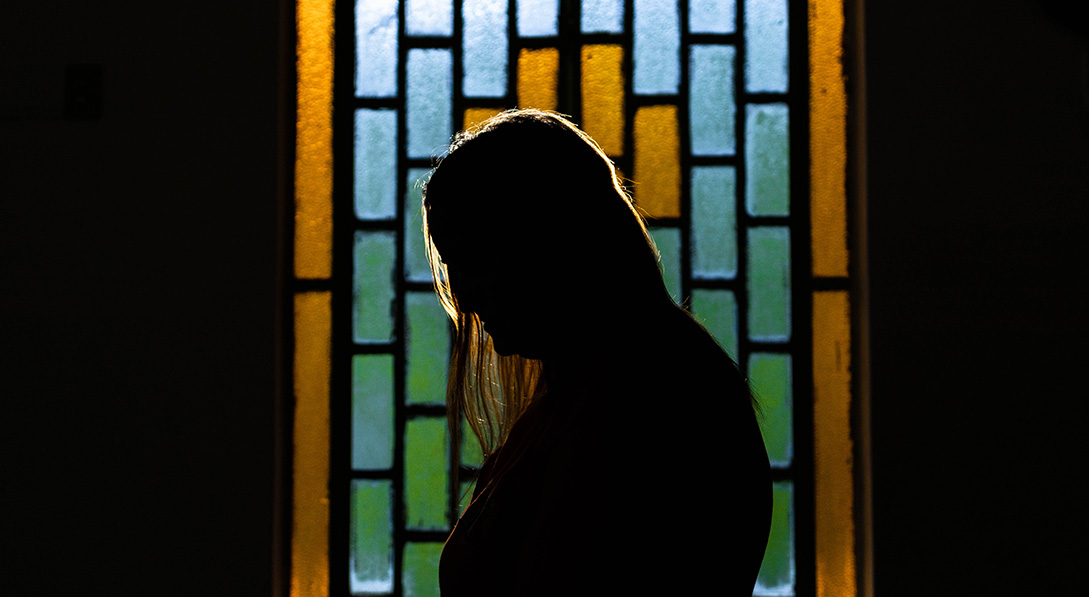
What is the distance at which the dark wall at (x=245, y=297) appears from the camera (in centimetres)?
188

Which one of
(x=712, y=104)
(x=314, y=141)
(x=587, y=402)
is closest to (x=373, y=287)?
(x=314, y=141)

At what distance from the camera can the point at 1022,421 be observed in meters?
1.88

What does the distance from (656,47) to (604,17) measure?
0.16 metres

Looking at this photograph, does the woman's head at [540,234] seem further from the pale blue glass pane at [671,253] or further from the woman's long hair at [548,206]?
the pale blue glass pane at [671,253]

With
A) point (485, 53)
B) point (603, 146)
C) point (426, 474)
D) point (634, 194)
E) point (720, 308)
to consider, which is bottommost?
point (426, 474)

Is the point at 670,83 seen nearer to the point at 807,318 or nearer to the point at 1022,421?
the point at 807,318

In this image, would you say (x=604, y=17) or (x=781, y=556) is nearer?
(x=781, y=556)

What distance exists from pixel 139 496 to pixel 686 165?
1.66m

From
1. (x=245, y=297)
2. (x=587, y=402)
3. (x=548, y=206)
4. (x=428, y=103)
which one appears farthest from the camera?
(x=428, y=103)

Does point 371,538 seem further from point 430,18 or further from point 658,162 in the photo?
point 430,18

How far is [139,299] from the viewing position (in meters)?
2.03

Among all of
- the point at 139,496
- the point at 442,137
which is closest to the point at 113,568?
the point at 139,496

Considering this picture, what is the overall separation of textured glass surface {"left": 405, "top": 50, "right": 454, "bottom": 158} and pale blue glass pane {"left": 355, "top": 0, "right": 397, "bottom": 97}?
0.18 ft

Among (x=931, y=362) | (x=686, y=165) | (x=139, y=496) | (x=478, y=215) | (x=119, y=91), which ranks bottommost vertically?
(x=139, y=496)
